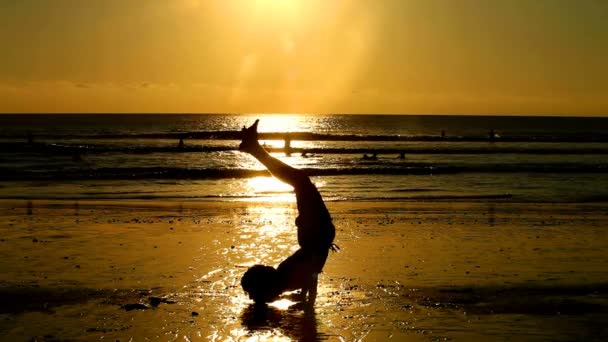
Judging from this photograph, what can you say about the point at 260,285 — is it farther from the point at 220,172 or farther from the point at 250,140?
the point at 220,172

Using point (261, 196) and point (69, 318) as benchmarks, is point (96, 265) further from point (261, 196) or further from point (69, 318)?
point (261, 196)

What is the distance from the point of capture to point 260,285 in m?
10.3

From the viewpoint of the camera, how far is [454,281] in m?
12.0

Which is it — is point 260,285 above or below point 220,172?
below

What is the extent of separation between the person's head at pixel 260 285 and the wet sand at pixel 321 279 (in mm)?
163

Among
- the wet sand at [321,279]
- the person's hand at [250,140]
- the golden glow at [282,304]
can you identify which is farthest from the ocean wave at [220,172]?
the golden glow at [282,304]

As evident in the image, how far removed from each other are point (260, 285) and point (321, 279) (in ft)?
6.44

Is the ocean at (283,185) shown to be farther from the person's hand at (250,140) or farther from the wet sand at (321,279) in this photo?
the person's hand at (250,140)

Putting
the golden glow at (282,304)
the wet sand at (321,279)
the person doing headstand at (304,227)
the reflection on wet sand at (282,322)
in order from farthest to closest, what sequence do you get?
the person doing headstand at (304,227) → the golden glow at (282,304) → the wet sand at (321,279) → the reflection on wet sand at (282,322)

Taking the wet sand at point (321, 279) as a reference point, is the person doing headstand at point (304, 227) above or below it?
above

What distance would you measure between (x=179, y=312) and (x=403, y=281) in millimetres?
3790

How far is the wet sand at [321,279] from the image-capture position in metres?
9.32

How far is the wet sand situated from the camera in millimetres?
9320

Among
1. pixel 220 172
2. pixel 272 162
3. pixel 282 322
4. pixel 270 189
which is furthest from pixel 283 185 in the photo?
pixel 282 322
